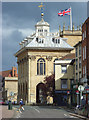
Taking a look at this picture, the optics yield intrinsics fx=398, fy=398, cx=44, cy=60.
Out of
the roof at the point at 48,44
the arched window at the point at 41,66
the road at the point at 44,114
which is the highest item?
the roof at the point at 48,44

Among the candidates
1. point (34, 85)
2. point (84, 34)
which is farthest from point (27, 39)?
point (84, 34)

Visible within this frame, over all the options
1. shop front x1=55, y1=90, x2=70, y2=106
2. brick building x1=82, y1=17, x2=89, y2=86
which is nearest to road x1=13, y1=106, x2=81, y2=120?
brick building x1=82, y1=17, x2=89, y2=86

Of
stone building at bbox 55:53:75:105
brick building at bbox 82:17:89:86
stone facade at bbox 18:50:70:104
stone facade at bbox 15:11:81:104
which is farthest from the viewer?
stone facade at bbox 15:11:81:104

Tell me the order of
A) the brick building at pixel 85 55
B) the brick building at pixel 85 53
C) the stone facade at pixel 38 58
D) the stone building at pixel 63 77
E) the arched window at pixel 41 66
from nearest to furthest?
the brick building at pixel 85 55 < the brick building at pixel 85 53 < the stone building at pixel 63 77 < the stone facade at pixel 38 58 < the arched window at pixel 41 66

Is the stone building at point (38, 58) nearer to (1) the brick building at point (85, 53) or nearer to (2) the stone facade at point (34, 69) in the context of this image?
(2) the stone facade at point (34, 69)

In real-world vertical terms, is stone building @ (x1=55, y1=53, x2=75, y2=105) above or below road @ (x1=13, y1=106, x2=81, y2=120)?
above

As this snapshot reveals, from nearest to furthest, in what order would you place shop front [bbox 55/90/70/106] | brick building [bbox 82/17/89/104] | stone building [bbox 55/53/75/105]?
brick building [bbox 82/17/89/104] → shop front [bbox 55/90/70/106] → stone building [bbox 55/53/75/105]

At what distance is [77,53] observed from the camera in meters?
73.6

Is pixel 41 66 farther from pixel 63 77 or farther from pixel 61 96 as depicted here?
pixel 61 96

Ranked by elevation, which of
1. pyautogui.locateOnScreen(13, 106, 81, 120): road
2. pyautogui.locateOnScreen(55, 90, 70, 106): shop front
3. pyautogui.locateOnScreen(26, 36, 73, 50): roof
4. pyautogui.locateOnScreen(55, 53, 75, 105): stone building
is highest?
pyautogui.locateOnScreen(26, 36, 73, 50): roof

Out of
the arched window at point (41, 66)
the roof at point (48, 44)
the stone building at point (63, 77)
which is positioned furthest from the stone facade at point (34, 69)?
the stone building at point (63, 77)

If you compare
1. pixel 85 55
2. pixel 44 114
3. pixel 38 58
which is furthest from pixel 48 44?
pixel 44 114

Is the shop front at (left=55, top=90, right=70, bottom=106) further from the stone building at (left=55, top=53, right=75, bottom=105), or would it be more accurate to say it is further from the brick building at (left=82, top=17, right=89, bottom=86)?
the brick building at (left=82, top=17, right=89, bottom=86)

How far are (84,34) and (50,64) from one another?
46.8 meters
